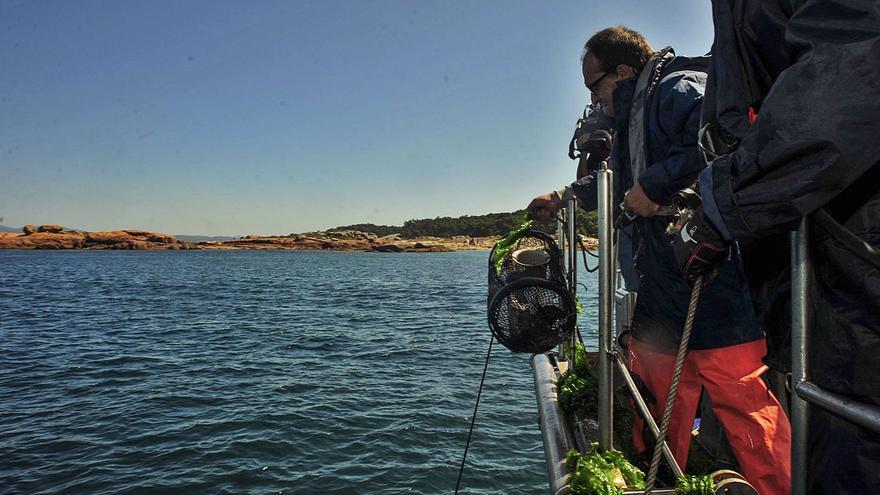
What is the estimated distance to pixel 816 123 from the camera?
136 centimetres

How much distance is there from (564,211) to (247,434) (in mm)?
7396

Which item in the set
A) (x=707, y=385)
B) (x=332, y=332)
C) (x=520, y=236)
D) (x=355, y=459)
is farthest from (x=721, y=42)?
(x=332, y=332)

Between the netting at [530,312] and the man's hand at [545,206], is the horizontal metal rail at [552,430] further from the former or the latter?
the man's hand at [545,206]

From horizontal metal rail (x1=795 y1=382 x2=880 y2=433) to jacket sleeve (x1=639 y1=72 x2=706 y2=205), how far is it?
1668 millimetres

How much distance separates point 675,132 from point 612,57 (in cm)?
83

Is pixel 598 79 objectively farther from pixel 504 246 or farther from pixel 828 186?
pixel 828 186

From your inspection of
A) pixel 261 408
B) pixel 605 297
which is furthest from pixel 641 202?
pixel 261 408

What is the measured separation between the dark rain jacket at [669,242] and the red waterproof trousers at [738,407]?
0.10 metres

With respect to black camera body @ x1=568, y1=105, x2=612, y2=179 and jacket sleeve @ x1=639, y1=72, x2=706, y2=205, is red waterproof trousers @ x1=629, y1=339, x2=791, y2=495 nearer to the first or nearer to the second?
jacket sleeve @ x1=639, y1=72, x2=706, y2=205

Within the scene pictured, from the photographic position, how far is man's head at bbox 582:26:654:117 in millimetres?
3719

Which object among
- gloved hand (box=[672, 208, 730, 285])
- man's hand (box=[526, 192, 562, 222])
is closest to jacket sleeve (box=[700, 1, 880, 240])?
gloved hand (box=[672, 208, 730, 285])

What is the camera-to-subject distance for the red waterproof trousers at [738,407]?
299 centimetres

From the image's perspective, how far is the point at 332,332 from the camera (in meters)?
19.6

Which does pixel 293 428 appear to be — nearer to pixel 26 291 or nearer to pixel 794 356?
pixel 794 356
